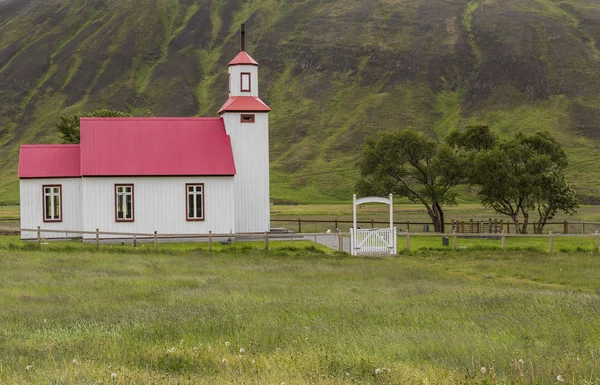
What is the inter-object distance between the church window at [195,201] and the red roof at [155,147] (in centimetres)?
95

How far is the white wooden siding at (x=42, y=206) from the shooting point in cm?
4372

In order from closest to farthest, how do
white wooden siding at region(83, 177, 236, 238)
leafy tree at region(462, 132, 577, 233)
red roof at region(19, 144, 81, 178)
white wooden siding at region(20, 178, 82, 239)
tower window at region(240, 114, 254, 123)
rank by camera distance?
1. white wooden siding at region(83, 177, 236, 238)
2. white wooden siding at region(20, 178, 82, 239)
3. red roof at region(19, 144, 81, 178)
4. tower window at region(240, 114, 254, 123)
5. leafy tree at region(462, 132, 577, 233)

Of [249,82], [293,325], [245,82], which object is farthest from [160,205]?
[293,325]

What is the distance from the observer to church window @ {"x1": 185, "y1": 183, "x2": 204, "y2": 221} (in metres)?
43.7

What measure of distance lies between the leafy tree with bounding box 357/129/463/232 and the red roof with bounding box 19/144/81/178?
790 inches

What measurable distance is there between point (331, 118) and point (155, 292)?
173012mm

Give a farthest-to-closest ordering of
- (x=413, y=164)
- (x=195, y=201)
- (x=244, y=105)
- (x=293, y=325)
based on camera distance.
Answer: (x=413, y=164)
(x=244, y=105)
(x=195, y=201)
(x=293, y=325)

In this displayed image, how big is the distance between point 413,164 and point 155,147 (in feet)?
62.3

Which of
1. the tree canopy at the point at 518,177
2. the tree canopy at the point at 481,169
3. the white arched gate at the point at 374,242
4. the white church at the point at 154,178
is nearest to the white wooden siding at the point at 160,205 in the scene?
the white church at the point at 154,178

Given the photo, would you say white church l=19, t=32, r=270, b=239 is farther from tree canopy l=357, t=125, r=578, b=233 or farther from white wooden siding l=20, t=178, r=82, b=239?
tree canopy l=357, t=125, r=578, b=233

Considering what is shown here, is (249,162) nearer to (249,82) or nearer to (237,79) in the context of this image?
(249,82)

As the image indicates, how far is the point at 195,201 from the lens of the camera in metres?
43.8

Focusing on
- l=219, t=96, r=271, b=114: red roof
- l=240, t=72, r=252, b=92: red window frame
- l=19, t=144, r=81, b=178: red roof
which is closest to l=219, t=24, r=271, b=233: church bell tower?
l=219, t=96, r=271, b=114: red roof

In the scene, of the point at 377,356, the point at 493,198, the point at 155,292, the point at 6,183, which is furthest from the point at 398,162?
the point at 6,183
